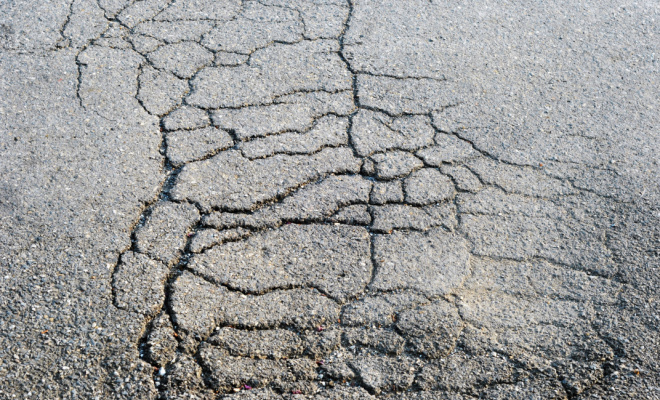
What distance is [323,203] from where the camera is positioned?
3.19 meters

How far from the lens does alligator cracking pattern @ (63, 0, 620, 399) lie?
2502mm

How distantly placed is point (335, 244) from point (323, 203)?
0.95 feet

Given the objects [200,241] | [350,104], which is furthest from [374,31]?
[200,241]

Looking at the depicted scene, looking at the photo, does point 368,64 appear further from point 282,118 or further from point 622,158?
point 622,158

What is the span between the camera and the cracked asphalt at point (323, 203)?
2.50 metres

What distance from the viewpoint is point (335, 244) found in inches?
118

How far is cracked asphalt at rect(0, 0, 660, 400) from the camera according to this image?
98.3 inches

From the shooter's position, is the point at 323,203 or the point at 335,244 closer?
the point at 335,244

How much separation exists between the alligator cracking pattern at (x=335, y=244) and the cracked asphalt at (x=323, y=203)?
12 millimetres

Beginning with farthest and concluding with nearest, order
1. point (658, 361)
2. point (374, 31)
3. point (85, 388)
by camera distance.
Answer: point (374, 31) → point (658, 361) → point (85, 388)

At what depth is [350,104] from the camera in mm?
3832

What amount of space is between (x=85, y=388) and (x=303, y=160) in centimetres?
166

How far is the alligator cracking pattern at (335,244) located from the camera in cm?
250

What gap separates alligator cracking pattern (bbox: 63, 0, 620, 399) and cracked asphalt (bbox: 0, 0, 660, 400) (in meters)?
0.01
